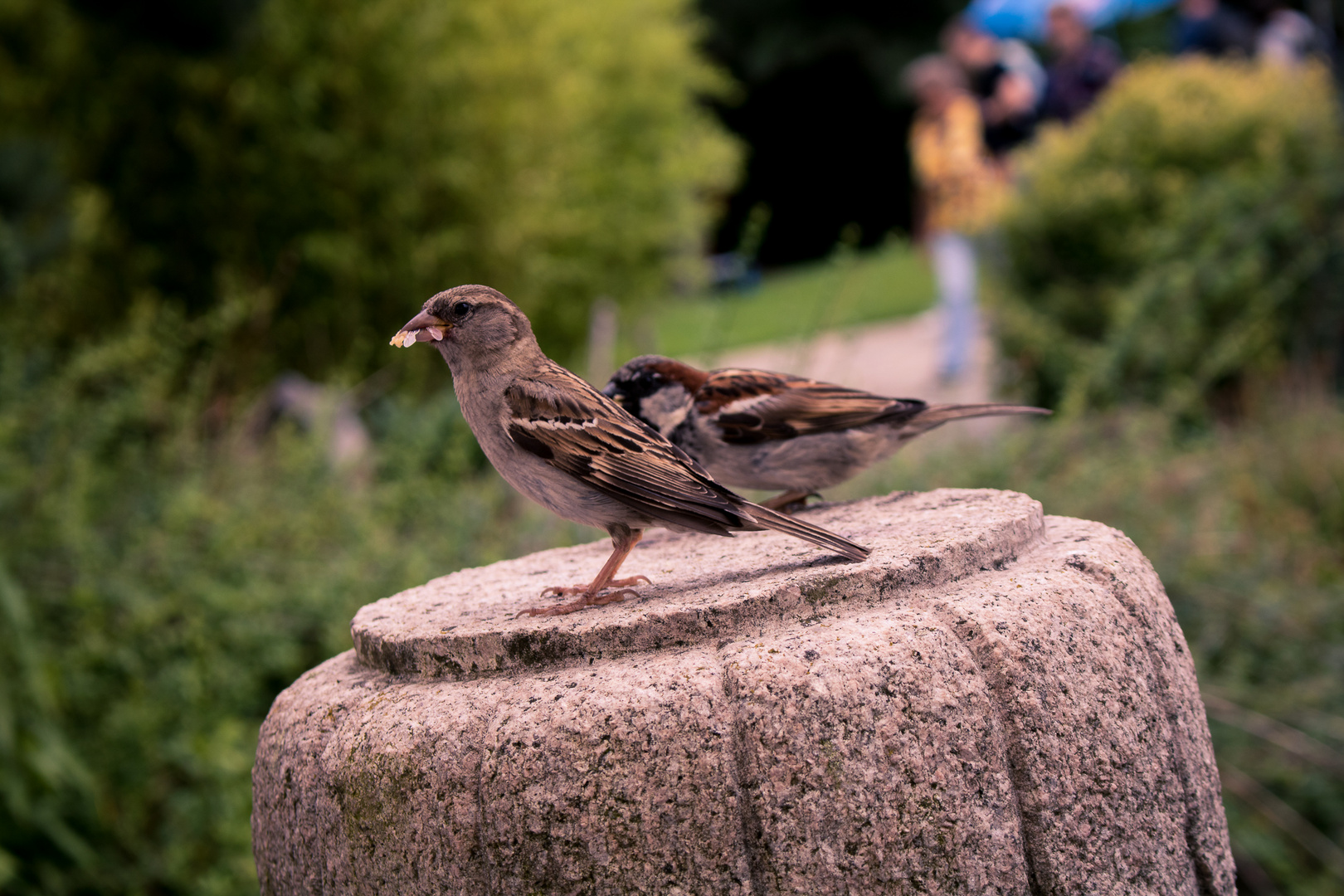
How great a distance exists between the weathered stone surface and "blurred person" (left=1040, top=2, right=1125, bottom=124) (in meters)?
10.6

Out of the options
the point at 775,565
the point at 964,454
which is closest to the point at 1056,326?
the point at 964,454

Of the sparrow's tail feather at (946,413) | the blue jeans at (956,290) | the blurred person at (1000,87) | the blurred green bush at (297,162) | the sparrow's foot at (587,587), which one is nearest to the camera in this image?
the sparrow's foot at (587,587)

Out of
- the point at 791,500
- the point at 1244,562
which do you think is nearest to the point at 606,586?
the point at 791,500

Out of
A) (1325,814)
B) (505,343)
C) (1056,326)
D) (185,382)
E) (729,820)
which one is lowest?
(1325,814)

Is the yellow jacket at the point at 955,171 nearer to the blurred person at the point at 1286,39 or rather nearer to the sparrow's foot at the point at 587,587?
the blurred person at the point at 1286,39

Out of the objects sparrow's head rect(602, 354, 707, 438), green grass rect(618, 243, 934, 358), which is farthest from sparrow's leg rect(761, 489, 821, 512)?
green grass rect(618, 243, 934, 358)

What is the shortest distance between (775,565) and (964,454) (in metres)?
3.85

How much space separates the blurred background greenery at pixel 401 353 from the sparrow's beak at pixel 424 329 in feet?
7.15

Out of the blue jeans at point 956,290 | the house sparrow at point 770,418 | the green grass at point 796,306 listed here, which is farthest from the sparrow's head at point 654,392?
the blue jeans at point 956,290

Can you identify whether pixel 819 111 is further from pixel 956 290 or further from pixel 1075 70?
pixel 956 290

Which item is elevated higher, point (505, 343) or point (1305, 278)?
point (505, 343)

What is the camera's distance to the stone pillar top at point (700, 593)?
202 cm

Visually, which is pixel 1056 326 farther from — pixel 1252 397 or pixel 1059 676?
pixel 1059 676

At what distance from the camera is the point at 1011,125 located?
40.2ft
